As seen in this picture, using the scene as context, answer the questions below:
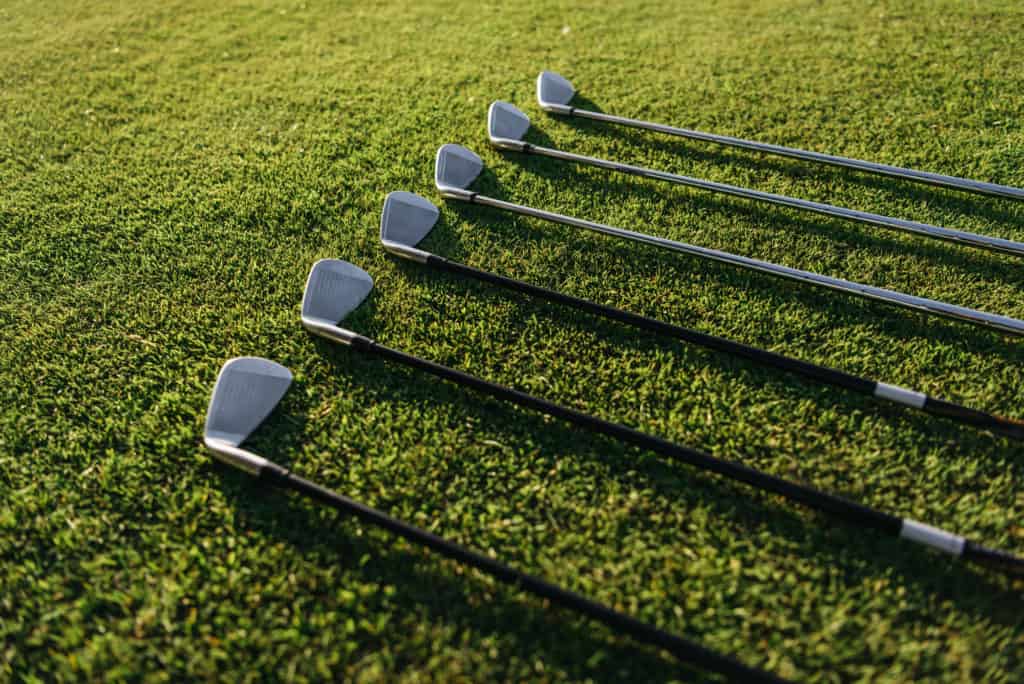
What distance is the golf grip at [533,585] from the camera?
176 cm

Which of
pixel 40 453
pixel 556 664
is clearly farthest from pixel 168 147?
pixel 556 664

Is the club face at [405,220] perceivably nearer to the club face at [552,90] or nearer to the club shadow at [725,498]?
the club shadow at [725,498]

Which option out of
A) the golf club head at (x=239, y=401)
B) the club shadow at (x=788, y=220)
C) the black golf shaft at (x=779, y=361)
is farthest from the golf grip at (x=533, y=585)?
the club shadow at (x=788, y=220)

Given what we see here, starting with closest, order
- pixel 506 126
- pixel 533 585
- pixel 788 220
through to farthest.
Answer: pixel 533 585, pixel 788 220, pixel 506 126

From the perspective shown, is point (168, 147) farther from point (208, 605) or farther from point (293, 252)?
point (208, 605)

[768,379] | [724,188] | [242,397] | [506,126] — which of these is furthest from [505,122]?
[242,397]

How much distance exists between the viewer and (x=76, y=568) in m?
2.16

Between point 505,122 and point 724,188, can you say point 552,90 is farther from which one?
point 724,188

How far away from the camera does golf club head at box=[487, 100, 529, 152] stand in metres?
4.13

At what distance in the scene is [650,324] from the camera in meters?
2.78

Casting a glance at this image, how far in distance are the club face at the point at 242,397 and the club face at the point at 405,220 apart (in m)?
1.08

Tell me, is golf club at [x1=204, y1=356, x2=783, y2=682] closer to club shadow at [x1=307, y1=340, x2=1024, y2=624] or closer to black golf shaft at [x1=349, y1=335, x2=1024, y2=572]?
club shadow at [x1=307, y1=340, x2=1024, y2=624]

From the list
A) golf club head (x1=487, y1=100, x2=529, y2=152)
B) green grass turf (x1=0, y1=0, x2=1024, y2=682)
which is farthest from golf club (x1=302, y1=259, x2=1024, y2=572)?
golf club head (x1=487, y1=100, x2=529, y2=152)

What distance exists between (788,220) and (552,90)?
80.9 inches
